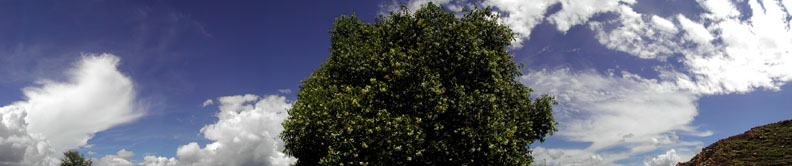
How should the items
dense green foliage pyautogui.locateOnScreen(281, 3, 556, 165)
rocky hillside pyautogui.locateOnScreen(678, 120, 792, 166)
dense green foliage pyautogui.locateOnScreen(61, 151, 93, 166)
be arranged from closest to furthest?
1. dense green foliage pyautogui.locateOnScreen(281, 3, 556, 165)
2. rocky hillside pyautogui.locateOnScreen(678, 120, 792, 166)
3. dense green foliage pyautogui.locateOnScreen(61, 151, 93, 166)

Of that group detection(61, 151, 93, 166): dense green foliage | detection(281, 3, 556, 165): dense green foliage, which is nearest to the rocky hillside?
detection(281, 3, 556, 165): dense green foliage

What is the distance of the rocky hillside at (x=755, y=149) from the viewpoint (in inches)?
842

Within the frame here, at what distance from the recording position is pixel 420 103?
21.0 metres

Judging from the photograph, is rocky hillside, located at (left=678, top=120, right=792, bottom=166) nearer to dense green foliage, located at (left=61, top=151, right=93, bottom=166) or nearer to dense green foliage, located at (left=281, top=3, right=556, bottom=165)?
dense green foliage, located at (left=281, top=3, right=556, bottom=165)

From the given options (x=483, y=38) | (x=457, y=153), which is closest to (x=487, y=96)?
(x=457, y=153)

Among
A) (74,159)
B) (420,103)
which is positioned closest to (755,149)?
(420,103)

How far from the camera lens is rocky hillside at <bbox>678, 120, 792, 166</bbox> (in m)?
21.4

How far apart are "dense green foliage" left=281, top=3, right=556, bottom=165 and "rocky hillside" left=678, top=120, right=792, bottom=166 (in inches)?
441

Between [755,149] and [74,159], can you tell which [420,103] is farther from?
[74,159]

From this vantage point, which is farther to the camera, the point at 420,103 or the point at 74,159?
the point at 74,159

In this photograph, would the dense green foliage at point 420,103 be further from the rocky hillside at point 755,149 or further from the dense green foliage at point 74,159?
the dense green foliage at point 74,159

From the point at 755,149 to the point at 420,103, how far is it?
20.5 meters

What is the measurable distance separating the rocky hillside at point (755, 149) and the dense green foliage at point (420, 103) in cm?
1120

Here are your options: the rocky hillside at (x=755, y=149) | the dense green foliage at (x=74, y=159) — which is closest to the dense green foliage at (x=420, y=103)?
the rocky hillside at (x=755, y=149)
